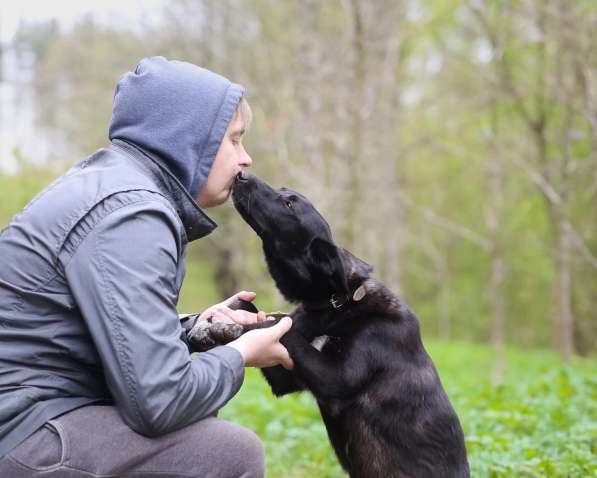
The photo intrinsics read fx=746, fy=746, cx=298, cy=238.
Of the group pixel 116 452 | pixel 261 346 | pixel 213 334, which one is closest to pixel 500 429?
pixel 213 334

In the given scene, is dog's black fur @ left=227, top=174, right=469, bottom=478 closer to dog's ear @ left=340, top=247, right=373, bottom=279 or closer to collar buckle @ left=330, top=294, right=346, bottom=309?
collar buckle @ left=330, top=294, right=346, bottom=309

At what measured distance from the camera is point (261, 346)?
252 cm

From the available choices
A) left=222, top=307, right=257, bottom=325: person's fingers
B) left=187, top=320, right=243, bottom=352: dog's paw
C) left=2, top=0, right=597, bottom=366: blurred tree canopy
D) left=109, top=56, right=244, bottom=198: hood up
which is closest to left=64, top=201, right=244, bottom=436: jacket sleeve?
left=109, top=56, right=244, bottom=198: hood up

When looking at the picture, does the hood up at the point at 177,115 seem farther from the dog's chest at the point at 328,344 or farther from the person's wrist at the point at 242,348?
the dog's chest at the point at 328,344

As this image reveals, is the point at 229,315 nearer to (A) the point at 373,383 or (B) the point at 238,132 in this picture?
(A) the point at 373,383

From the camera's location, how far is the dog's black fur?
3021 millimetres

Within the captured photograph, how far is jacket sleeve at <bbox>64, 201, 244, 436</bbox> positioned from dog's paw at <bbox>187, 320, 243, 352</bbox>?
66 centimetres

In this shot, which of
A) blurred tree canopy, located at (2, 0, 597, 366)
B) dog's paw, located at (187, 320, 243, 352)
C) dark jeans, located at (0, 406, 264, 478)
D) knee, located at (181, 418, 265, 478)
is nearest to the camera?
dark jeans, located at (0, 406, 264, 478)

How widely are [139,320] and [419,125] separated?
19198 mm

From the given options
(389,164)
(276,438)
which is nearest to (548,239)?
(389,164)

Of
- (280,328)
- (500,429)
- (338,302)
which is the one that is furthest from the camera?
(500,429)

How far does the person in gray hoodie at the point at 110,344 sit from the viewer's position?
2059 millimetres

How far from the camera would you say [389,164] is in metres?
14.3

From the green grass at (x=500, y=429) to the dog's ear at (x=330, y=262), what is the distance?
2.11 feet
